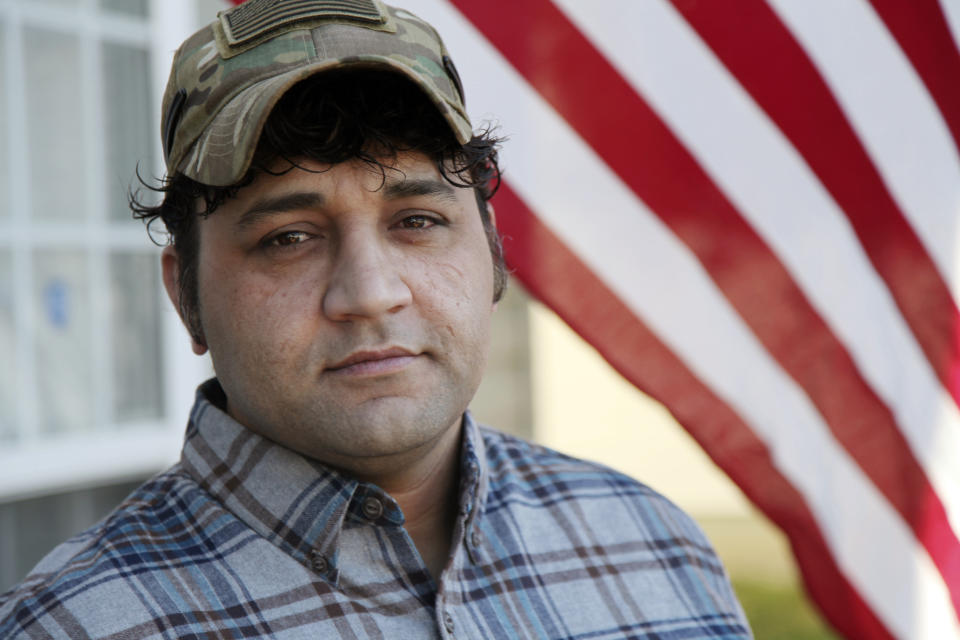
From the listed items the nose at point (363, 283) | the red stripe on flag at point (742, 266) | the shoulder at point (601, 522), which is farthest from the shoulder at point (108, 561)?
the red stripe on flag at point (742, 266)

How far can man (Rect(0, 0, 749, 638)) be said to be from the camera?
1288mm

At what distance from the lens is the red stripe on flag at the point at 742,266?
197 centimetres

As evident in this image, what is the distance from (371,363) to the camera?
51.2 inches

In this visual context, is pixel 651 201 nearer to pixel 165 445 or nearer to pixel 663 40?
pixel 663 40

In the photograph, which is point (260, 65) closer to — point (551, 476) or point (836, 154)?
point (551, 476)

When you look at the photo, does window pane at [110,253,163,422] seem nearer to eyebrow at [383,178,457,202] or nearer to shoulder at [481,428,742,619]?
shoulder at [481,428,742,619]

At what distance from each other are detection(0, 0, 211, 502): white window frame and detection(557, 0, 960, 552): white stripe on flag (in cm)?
167

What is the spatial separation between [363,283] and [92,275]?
6.50ft

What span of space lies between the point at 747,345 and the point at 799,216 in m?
0.28

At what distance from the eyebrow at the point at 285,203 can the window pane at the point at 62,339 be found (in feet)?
5.81

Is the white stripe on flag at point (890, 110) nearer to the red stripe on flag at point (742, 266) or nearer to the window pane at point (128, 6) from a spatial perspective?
the red stripe on flag at point (742, 266)

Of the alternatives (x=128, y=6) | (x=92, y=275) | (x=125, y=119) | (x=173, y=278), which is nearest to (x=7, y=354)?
(x=92, y=275)

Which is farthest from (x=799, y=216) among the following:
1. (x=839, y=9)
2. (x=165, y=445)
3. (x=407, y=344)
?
(x=165, y=445)

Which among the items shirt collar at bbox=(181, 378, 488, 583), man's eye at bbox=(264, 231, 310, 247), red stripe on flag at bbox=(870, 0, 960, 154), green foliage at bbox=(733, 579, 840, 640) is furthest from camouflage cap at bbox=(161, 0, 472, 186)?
green foliage at bbox=(733, 579, 840, 640)
